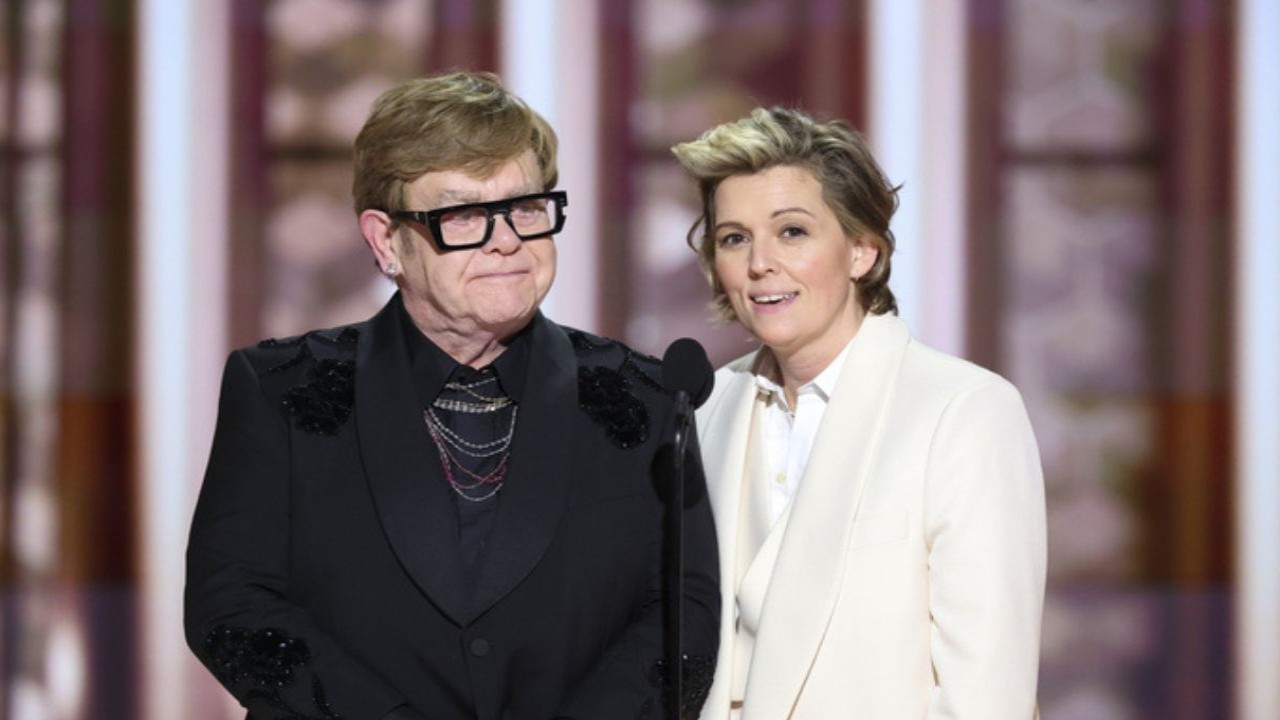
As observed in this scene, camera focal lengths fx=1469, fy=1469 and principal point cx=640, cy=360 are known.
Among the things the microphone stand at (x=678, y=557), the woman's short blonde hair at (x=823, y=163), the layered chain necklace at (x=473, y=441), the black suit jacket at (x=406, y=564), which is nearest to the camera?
the microphone stand at (x=678, y=557)

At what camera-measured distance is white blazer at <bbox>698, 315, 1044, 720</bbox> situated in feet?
6.13

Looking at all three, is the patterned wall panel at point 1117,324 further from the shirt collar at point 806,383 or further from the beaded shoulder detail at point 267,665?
the beaded shoulder detail at point 267,665

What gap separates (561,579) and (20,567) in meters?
2.30

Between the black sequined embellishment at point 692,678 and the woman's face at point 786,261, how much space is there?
1.48 ft

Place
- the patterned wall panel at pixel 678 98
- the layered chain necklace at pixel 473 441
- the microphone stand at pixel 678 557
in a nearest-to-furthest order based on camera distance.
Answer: the microphone stand at pixel 678 557 < the layered chain necklace at pixel 473 441 < the patterned wall panel at pixel 678 98

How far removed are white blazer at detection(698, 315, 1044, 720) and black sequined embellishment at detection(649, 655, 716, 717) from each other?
0.16ft

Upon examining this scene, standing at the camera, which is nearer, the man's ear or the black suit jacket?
the black suit jacket

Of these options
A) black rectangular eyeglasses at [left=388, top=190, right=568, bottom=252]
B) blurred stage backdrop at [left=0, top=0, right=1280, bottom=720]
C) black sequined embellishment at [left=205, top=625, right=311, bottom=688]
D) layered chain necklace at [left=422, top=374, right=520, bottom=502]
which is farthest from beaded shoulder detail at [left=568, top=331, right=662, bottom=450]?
blurred stage backdrop at [left=0, top=0, right=1280, bottom=720]

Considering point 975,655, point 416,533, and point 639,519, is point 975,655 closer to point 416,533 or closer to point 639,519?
point 639,519

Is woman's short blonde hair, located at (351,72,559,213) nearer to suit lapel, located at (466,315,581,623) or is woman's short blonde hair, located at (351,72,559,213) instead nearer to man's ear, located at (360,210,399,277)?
man's ear, located at (360,210,399,277)

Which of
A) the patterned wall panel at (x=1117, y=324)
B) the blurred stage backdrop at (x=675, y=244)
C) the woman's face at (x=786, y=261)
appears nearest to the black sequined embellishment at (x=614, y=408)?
the woman's face at (x=786, y=261)

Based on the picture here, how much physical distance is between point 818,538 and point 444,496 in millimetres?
499

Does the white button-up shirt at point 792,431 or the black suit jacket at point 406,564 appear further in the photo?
the white button-up shirt at point 792,431

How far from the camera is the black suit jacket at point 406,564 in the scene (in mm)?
1849
